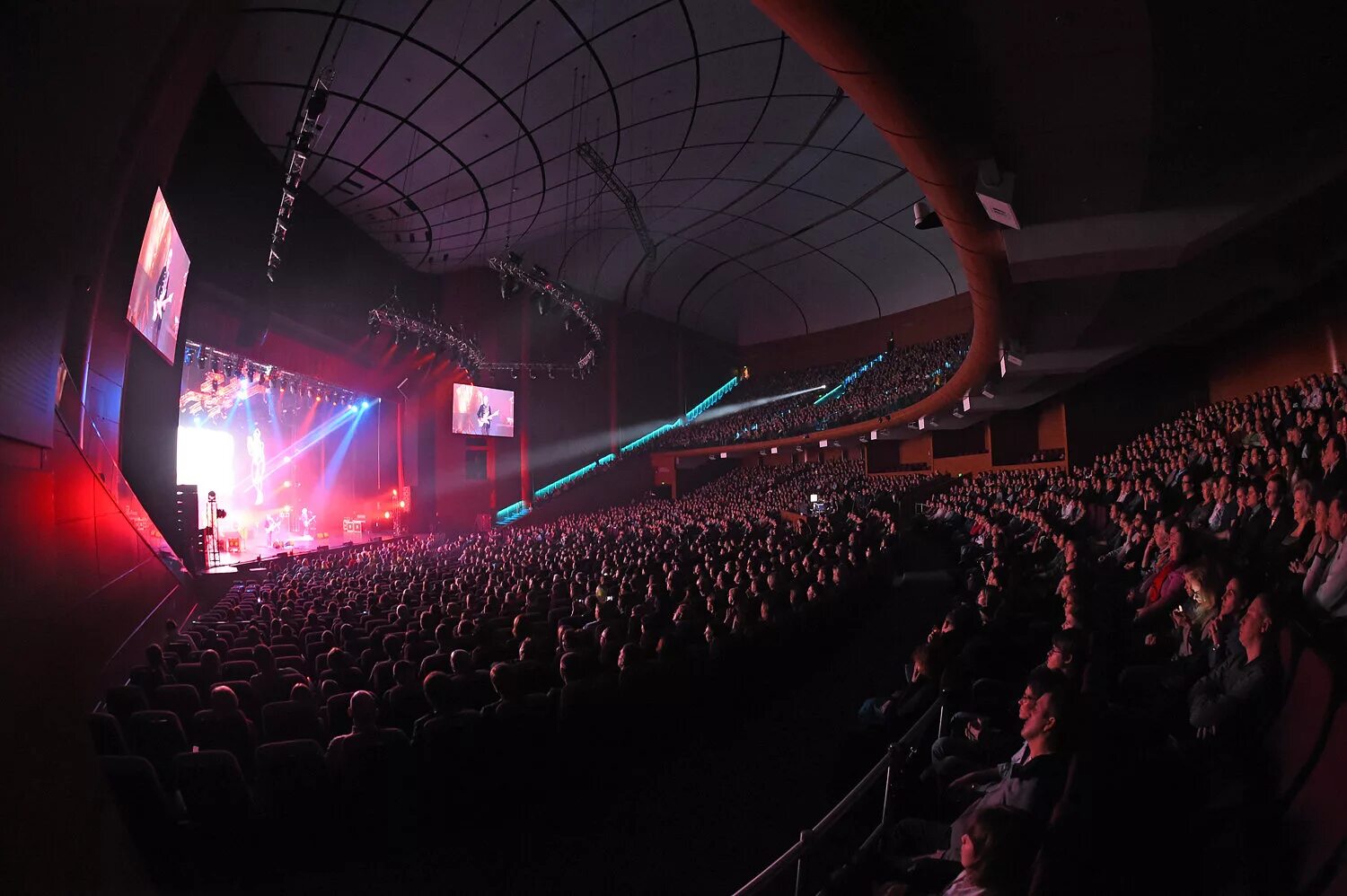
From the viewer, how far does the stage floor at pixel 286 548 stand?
1703 centimetres

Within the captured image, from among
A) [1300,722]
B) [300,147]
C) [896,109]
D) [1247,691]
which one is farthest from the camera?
[300,147]

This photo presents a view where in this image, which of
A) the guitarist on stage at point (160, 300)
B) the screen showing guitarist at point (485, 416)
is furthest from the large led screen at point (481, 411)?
the guitarist on stage at point (160, 300)

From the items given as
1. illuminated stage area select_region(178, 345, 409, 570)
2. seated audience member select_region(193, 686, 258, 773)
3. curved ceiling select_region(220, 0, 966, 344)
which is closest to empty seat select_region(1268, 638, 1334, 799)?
seated audience member select_region(193, 686, 258, 773)

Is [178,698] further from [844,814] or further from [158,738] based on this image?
[844,814]

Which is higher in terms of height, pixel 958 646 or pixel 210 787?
pixel 958 646

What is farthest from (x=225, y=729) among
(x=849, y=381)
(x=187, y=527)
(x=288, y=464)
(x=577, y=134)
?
(x=849, y=381)

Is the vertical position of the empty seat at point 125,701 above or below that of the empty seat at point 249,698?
above

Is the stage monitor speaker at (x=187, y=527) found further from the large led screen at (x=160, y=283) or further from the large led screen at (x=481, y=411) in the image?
the large led screen at (x=481, y=411)

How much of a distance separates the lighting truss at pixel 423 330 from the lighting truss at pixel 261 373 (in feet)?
10.7

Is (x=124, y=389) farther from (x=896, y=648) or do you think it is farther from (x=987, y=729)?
(x=987, y=729)

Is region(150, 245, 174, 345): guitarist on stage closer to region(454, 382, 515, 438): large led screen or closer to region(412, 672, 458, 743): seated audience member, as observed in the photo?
region(412, 672, 458, 743): seated audience member

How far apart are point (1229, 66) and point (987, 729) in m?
5.17

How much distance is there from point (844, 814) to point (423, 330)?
69.7 feet

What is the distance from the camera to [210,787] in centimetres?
325
